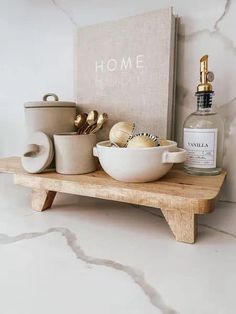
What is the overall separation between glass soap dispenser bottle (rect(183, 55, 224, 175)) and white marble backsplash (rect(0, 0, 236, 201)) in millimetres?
54

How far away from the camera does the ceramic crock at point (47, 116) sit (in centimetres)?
49

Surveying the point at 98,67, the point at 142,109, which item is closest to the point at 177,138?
the point at 142,109

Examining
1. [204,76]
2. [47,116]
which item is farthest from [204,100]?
[47,116]

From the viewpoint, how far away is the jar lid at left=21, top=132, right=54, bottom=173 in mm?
464

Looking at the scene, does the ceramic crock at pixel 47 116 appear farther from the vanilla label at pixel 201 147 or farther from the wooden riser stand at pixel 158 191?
the vanilla label at pixel 201 147

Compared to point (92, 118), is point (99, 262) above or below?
below

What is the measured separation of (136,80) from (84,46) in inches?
5.8

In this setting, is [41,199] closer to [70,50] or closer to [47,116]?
[47,116]

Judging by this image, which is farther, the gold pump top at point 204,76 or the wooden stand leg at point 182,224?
the gold pump top at point 204,76

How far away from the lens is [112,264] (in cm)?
31

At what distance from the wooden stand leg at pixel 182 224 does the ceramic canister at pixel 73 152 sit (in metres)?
0.17

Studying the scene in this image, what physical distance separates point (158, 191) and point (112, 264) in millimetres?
Answer: 114

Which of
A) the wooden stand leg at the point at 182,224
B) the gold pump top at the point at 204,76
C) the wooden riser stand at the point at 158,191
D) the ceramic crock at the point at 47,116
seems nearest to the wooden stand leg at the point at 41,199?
the wooden riser stand at the point at 158,191

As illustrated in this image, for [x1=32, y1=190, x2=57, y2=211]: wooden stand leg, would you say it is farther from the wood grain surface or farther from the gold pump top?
the gold pump top
